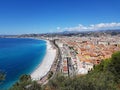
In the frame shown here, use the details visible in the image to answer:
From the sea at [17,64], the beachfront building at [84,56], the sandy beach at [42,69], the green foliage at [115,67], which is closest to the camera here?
the green foliage at [115,67]

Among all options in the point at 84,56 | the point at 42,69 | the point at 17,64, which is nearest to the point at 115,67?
the point at 42,69

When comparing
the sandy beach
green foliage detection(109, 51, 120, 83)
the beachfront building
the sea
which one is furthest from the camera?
the beachfront building

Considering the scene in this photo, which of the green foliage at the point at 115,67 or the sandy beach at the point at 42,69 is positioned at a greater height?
the green foliage at the point at 115,67

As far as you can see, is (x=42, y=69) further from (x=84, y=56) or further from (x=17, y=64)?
(x=84, y=56)

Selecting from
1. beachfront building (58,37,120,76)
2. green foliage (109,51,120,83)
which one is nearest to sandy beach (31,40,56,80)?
beachfront building (58,37,120,76)

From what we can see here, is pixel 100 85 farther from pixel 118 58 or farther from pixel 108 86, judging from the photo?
pixel 118 58

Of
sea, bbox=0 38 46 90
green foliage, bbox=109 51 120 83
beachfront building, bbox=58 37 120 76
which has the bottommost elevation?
sea, bbox=0 38 46 90

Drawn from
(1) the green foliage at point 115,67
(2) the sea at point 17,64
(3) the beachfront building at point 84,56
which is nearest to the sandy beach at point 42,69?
(2) the sea at point 17,64

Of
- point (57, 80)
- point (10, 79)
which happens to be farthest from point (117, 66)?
point (10, 79)

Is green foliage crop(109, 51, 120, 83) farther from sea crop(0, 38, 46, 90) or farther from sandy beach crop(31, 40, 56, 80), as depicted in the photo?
sandy beach crop(31, 40, 56, 80)

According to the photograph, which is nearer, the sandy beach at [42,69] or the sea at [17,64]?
the sea at [17,64]

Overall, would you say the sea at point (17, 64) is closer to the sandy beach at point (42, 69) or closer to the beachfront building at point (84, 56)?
the sandy beach at point (42, 69)
